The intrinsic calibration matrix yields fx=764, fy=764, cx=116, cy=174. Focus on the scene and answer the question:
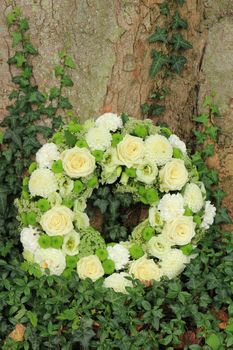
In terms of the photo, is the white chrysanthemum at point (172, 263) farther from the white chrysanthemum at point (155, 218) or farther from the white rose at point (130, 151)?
the white rose at point (130, 151)

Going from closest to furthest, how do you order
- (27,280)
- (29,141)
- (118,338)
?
(118,338) < (27,280) < (29,141)

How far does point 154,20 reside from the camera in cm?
464

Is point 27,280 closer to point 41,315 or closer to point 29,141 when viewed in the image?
point 41,315

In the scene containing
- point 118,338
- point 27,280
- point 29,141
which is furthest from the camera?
point 29,141

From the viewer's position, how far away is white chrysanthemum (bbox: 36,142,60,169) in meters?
4.25

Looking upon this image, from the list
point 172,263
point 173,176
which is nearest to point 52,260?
point 172,263

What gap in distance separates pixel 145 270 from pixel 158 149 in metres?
0.67

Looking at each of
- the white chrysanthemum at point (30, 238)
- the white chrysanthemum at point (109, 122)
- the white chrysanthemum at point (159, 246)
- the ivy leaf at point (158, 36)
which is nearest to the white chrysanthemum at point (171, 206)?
the white chrysanthemum at point (159, 246)

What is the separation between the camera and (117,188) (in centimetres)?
432

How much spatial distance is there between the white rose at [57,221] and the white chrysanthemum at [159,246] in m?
0.47

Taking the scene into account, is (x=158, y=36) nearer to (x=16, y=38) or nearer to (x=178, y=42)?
(x=178, y=42)

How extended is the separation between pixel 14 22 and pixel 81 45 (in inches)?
16.6

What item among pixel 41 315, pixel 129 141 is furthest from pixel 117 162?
pixel 41 315

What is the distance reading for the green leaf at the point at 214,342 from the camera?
370 centimetres
